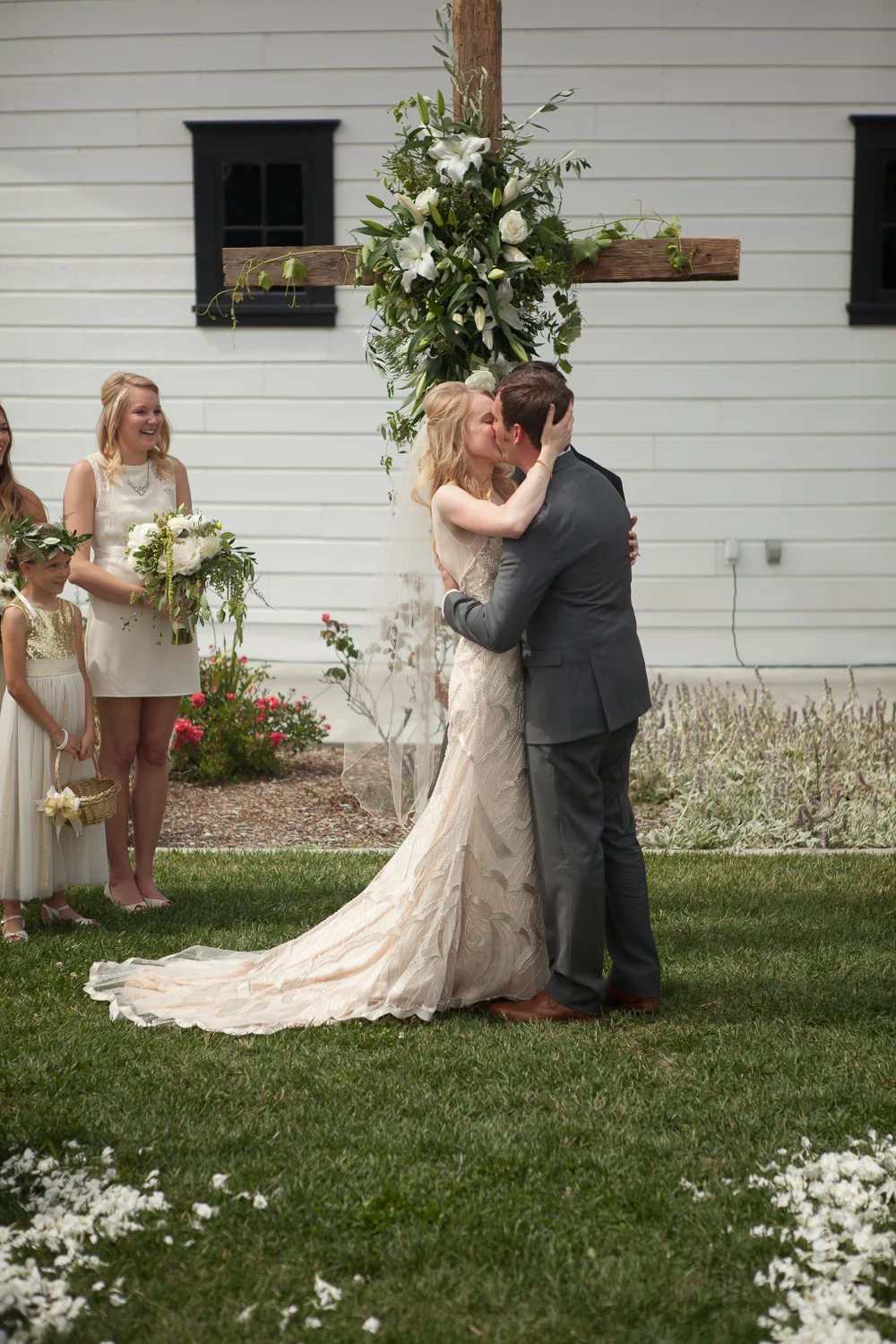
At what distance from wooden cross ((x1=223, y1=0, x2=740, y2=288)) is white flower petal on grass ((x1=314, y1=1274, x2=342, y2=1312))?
3.21 meters

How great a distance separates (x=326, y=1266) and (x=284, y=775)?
499cm

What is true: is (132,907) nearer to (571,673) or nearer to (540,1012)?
(540,1012)

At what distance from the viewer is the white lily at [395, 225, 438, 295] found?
14.4 feet

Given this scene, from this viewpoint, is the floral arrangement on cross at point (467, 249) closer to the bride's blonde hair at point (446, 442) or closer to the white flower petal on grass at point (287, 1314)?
the bride's blonde hair at point (446, 442)

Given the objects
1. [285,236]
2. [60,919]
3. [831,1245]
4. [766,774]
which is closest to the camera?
[831,1245]

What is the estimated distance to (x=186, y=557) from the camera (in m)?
5.20

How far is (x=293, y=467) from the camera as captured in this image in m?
10.4

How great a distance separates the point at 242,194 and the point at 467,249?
6490 millimetres

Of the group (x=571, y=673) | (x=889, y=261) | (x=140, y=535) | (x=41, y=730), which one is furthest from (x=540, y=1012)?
(x=889, y=261)

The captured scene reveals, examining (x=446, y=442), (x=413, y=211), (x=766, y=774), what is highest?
(x=413, y=211)

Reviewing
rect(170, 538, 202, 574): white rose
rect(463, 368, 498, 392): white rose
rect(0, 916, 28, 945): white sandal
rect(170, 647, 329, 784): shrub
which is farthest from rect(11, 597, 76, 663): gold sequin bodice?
rect(170, 647, 329, 784): shrub

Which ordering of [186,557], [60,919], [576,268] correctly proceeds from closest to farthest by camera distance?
[576,268] → [186,557] → [60,919]

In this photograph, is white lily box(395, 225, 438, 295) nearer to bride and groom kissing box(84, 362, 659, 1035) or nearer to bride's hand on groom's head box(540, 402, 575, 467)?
bride and groom kissing box(84, 362, 659, 1035)

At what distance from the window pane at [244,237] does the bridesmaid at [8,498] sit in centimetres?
518
